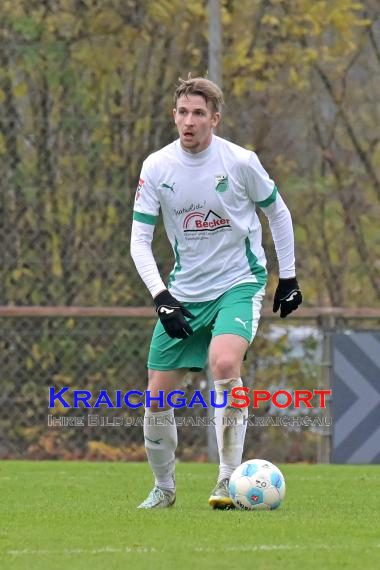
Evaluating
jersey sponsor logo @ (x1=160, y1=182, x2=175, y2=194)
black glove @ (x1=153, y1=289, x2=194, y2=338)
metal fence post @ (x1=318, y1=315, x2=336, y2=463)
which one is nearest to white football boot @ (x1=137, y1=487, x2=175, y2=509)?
black glove @ (x1=153, y1=289, x2=194, y2=338)

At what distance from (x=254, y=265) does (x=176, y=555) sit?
2.27m

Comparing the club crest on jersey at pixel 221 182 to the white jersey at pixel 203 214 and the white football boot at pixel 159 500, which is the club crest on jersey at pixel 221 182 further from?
the white football boot at pixel 159 500

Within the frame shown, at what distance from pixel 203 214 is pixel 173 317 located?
0.56m

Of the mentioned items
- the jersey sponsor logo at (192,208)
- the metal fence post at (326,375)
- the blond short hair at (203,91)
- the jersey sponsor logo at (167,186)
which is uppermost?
the blond short hair at (203,91)

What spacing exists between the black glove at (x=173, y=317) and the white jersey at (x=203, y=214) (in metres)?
0.14

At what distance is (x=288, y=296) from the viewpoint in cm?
709

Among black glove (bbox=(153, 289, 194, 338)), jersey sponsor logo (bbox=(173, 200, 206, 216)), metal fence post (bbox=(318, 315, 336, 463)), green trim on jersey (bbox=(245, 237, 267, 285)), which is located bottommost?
metal fence post (bbox=(318, 315, 336, 463))

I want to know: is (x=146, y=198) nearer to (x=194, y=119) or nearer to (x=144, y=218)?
(x=144, y=218)

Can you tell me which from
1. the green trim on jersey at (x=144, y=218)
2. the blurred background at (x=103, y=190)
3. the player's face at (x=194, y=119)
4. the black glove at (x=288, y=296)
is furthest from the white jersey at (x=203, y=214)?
the blurred background at (x=103, y=190)

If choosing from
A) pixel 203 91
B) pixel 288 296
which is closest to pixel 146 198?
pixel 203 91

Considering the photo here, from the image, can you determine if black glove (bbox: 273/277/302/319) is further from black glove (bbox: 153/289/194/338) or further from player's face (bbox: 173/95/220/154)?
player's face (bbox: 173/95/220/154)

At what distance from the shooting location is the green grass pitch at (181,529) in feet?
15.9

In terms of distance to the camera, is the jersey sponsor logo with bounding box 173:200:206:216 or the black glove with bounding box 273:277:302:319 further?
the black glove with bounding box 273:277:302:319

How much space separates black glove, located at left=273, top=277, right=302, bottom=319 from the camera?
7.08 m
